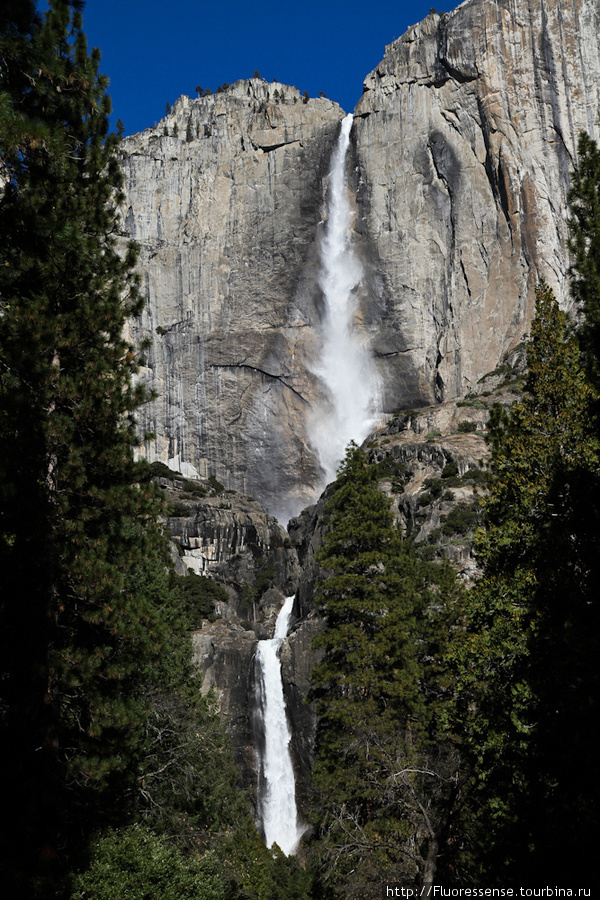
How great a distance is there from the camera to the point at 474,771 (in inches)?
469

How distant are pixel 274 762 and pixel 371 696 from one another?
22.4m

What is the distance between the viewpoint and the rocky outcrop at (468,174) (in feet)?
208

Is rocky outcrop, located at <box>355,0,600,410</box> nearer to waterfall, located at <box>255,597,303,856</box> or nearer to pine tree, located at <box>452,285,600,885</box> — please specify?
waterfall, located at <box>255,597,303,856</box>

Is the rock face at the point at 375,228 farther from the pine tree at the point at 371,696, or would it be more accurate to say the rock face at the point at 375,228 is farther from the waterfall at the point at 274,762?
→ the pine tree at the point at 371,696

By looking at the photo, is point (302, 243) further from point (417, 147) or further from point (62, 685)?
point (62, 685)

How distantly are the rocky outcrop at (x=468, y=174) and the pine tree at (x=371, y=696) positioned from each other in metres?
46.1

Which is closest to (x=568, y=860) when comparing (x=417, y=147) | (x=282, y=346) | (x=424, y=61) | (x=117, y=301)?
(x=117, y=301)

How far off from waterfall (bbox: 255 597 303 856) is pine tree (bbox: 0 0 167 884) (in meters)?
27.1

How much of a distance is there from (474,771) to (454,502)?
99.7ft

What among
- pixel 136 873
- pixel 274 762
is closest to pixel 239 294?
pixel 274 762

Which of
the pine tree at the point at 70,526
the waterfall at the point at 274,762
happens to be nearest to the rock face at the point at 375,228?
the waterfall at the point at 274,762

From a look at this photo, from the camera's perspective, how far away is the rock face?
63.8 m

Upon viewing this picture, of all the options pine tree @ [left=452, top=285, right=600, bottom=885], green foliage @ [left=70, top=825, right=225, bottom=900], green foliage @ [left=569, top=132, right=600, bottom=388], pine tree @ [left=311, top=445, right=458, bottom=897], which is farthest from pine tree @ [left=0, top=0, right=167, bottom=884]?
green foliage @ [left=569, top=132, right=600, bottom=388]

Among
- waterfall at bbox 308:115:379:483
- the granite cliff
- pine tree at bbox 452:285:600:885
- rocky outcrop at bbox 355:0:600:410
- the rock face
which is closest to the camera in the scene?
pine tree at bbox 452:285:600:885
